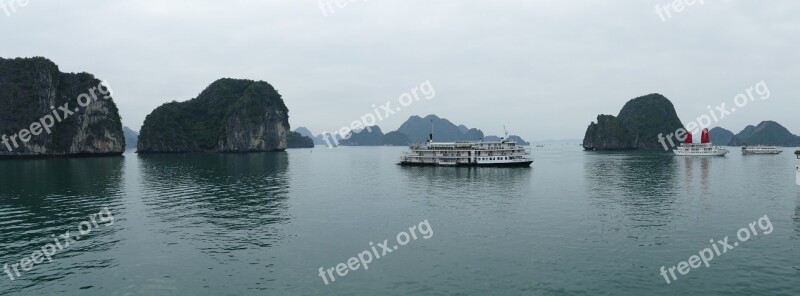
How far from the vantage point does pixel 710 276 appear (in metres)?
25.5

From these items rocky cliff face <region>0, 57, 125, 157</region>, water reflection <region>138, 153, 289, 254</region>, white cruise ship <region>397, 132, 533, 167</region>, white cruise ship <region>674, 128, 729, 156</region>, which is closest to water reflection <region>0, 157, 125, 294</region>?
water reflection <region>138, 153, 289, 254</region>

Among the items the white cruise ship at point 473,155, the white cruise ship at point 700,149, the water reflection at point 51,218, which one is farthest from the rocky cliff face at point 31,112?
the white cruise ship at point 700,149

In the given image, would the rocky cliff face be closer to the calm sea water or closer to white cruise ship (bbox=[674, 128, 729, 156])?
the calm sea water

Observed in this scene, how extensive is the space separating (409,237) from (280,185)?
4616 centimetres

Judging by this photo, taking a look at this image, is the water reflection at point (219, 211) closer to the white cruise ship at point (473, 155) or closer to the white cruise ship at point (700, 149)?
the white cruise ship at point (473, 155)

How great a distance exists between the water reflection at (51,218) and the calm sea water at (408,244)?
18 centimetres

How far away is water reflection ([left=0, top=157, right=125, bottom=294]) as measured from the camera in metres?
28.2

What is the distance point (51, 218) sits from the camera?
4322 cm

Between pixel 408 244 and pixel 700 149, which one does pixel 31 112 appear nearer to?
pixel 408 244

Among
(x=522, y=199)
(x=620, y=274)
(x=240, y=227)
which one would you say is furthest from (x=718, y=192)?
(x=240, y=227)

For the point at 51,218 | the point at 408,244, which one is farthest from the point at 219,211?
the point at 408,244

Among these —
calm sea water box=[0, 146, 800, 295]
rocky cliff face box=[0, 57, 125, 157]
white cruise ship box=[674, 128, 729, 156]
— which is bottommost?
calm sea water box=[0, 146, 800, 295]

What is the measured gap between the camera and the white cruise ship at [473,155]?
116 meters

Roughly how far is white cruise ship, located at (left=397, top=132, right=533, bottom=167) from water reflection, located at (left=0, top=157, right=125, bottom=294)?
74.4m
